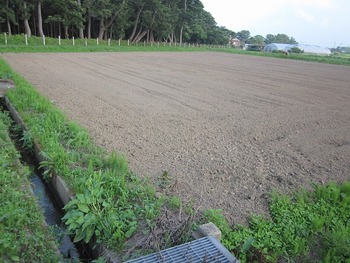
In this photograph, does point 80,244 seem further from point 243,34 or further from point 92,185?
point 243,34

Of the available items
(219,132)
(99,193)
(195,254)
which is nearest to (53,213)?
(99,193)

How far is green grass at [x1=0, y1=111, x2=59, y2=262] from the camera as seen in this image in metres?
2.50

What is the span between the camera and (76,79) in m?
11.1

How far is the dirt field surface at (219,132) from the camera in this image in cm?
403

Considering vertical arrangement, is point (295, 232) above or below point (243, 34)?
below

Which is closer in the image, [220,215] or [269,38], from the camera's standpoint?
[220,215]

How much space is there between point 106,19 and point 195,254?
38.8 metres

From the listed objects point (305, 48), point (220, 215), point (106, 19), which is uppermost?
point (106, 19)

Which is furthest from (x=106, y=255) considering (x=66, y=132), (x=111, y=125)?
(x=111, y=125)

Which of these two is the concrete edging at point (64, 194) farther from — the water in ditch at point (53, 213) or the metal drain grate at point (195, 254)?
the metal drain grate at point (195, 254)

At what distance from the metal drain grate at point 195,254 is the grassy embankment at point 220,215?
1.02ft

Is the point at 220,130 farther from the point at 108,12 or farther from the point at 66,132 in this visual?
the point at 108,12

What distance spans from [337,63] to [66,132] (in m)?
32.0

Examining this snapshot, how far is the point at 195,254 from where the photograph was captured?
96.6 inches
